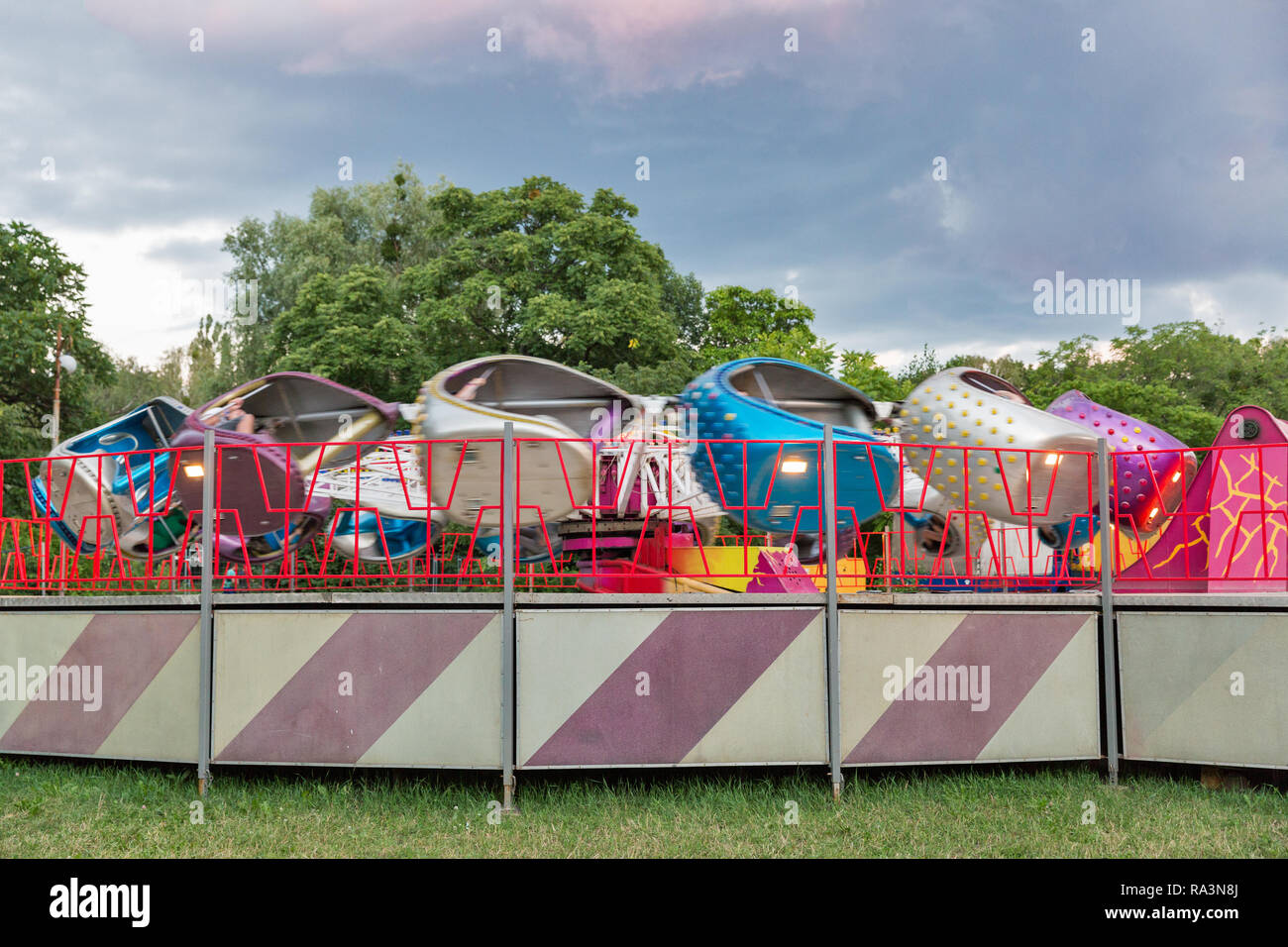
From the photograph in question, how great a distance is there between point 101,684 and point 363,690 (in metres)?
1.91

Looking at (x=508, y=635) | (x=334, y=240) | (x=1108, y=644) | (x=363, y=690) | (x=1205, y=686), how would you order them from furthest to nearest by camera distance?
(x=334, y=240) → (x=1108, y=644) → (x=1205, y=686) → (x=363, y=690) → (x=508, y=635)

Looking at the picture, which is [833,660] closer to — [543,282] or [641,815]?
[641,815]

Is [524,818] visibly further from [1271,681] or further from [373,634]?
[1271,681]

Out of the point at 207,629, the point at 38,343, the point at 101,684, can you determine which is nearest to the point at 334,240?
the point at 38,343

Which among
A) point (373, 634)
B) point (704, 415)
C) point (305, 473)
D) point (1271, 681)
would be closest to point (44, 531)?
point (305, 473)

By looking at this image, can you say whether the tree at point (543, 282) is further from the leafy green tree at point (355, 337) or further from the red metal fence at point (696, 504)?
the red metal fence at point (696, 504)

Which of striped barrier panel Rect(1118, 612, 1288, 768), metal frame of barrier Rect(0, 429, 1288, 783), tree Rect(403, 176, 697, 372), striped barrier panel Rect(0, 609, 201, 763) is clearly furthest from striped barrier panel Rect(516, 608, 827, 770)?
tree Rect(403, 176, 697, 372)

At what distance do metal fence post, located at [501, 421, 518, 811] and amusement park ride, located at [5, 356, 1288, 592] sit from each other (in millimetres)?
106

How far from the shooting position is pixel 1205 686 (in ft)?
19.6

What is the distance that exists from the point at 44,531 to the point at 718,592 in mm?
5222

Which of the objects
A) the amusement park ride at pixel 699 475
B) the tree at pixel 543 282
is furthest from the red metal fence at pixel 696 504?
the tree at pixel 543 282

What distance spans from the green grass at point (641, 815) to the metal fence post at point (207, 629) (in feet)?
1.00

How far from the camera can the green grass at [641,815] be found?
5.08 metres

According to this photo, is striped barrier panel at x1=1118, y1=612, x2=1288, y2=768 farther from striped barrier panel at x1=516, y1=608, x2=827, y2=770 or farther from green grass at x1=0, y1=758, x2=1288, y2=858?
striped barrier panel at x1=516, y1=608, x2=827, y2=770
